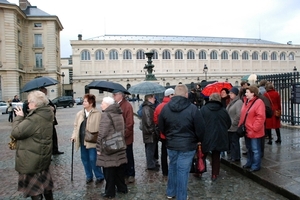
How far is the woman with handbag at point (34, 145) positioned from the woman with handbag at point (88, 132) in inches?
54.5

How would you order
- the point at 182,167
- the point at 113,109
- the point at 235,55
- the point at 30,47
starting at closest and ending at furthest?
the point at 182,167 → the point at 113,109 → the point at 30,47 → the point at 235,55

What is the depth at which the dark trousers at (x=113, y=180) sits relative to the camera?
4.85m

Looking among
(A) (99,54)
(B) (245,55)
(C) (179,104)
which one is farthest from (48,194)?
(B) (245,55)

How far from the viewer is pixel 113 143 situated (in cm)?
465

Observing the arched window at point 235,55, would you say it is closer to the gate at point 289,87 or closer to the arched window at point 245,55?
the arched window at point 245,55

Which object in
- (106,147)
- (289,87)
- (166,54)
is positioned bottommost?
(106,147)

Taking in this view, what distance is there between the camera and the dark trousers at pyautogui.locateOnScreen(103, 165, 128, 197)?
4.85 m

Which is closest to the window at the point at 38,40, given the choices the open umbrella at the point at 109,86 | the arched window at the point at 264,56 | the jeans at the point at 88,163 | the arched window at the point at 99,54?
the arched window at the point at 99,54

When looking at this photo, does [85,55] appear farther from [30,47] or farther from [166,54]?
[166,54]

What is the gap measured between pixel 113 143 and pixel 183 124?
1240 mm

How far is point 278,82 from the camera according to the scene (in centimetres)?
1189

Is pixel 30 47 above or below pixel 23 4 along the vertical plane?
below

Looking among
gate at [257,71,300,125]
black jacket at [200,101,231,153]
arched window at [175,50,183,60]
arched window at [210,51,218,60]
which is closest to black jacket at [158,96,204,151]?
black jacket at [200,101,231,153]

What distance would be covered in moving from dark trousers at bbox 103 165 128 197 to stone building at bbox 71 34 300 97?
2292 inches
